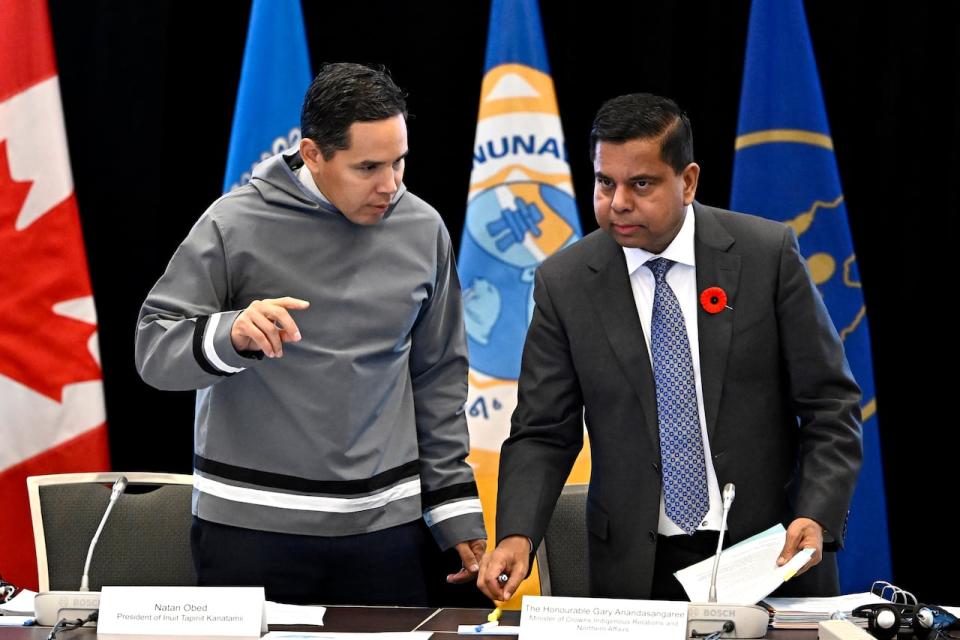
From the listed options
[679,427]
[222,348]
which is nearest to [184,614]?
[222,348]

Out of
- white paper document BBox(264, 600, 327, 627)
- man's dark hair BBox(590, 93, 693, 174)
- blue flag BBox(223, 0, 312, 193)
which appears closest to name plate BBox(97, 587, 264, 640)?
white paper document BBox(264, 600, 327, 627)

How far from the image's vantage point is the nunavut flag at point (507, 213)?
3822 millimetres

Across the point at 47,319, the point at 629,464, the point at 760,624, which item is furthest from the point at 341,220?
the point at 47,319

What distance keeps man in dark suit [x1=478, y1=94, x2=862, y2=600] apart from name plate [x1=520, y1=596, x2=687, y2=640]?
315 mm

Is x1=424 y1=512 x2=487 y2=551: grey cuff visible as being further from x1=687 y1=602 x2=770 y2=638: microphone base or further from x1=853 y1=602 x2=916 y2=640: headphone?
x1=853 y1=602 x2=916 y2=640: headphone

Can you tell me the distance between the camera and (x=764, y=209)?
12.3 ft

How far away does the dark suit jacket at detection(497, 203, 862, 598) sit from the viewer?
7.46ft

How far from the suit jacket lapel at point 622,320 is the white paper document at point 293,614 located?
0.73 metres

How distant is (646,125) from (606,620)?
0.95 meters

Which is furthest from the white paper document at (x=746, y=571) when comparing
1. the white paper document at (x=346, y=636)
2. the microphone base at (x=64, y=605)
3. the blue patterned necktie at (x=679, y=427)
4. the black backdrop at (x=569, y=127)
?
the black backdrop at (x=569, y=127)

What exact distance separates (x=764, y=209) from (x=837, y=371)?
158 centimetres

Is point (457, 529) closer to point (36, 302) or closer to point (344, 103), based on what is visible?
point (344, 103)

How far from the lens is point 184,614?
76.3 inches

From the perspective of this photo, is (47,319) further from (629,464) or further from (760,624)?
(760,624)
